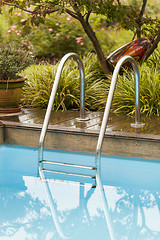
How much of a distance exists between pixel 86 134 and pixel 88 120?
0.62 metres

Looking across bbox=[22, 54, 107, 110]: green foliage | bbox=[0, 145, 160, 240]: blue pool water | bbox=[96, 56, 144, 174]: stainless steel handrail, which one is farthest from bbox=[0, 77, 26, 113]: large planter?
bbox=[96, 56, 144, 174]: stainless steel handrail

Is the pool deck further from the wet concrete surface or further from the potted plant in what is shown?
the potted plant

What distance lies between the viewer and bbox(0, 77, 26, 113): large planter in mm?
5266

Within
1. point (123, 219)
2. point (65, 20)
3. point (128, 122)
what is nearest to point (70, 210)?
point (123, 219)

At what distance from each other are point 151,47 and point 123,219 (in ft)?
13.3

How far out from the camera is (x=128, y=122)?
4824mm

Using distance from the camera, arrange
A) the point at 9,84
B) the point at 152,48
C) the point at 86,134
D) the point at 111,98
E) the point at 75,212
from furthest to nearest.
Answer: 1. the point at 152,48
2. the point at 9,84
3. the point at 86,134
4. the point at 111,98
5. the point at 75,212

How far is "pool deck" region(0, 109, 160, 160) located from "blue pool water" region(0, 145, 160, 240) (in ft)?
0.32

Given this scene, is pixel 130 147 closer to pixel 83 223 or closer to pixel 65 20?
pixel 83 223

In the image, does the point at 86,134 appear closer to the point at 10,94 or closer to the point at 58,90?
the point at 10,94

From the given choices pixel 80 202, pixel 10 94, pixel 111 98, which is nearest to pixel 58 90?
pixel 10 94

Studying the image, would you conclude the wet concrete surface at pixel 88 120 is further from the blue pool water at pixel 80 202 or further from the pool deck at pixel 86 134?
the blue pool water at pixel 80 202

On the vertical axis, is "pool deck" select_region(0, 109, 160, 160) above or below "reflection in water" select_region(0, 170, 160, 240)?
above

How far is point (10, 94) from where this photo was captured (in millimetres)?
5301
